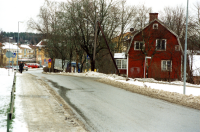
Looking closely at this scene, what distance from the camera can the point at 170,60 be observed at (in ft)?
120

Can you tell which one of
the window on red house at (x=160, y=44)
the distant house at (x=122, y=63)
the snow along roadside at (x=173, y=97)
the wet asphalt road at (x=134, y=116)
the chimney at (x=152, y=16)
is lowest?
the wet asphalt road at (x=134, y=116)

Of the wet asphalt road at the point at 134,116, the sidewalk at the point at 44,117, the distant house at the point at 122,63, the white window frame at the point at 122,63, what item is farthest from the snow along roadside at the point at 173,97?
the white window frame at the point at 122,63

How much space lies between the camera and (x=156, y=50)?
38.2 m

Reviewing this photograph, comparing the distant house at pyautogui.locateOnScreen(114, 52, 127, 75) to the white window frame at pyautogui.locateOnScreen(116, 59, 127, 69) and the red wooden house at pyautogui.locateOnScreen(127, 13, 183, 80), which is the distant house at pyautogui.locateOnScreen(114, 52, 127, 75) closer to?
the white window frame at pyautogui.locateOnScreen(116, 59, 127, 69)

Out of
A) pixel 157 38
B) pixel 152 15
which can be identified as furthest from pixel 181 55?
pixel 152 15

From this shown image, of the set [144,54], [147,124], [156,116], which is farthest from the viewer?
[144,54]

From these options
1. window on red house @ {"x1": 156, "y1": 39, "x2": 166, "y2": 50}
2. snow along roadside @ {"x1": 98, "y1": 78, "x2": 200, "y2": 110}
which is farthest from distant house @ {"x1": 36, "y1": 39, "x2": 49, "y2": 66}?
snow along roadside @ {"x1": 98, "y1": 78, "x2": 200, "y2": 110}

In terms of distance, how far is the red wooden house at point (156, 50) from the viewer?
1478 inches

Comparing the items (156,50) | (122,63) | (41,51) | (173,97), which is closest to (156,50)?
(156,50)

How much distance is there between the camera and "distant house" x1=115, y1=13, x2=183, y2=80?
37.5 metres

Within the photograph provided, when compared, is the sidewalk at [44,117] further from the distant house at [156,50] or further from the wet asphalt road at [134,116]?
the distant house at [156,50]

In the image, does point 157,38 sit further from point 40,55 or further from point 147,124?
point 40,55

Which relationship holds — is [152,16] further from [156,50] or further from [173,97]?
[173,97]

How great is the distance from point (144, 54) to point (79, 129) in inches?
1300
